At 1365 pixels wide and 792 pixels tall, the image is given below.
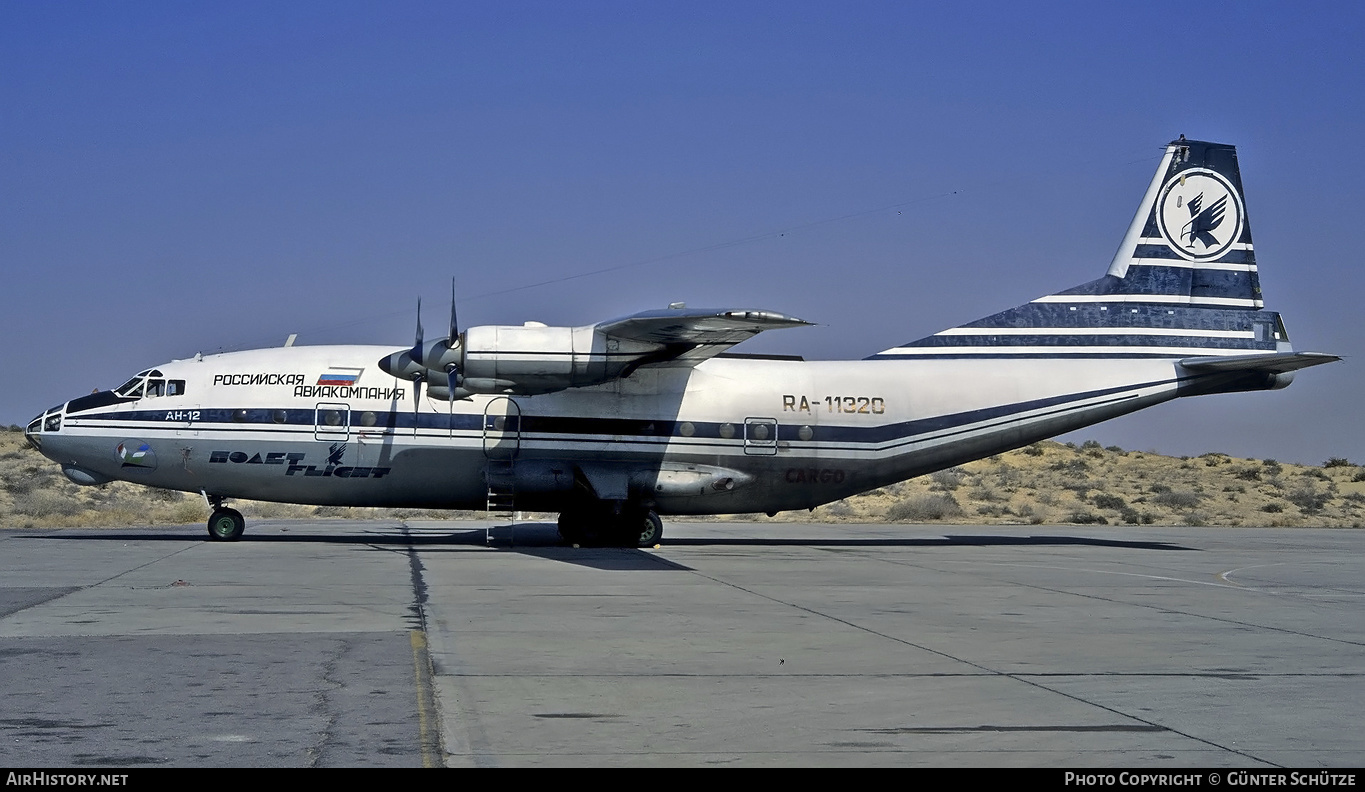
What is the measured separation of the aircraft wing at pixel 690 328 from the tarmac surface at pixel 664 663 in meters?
3.85

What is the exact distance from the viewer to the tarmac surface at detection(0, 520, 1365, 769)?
7.16m

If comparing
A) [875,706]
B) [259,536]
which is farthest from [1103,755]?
[259,536]

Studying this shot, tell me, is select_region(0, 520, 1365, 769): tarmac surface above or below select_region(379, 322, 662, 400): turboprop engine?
below

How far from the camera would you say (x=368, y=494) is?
23.7 m

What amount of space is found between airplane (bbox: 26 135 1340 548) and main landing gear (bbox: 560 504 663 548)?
4 centimetres

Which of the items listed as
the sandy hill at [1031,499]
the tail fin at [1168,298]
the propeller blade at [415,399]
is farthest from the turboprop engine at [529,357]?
the sandy hill at [1031,499]

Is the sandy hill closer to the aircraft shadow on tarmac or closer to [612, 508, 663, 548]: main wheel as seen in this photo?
the aircraft shadow on tarmac

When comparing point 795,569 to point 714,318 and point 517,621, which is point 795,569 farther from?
point 517,621

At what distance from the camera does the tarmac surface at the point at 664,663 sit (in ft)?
23.5

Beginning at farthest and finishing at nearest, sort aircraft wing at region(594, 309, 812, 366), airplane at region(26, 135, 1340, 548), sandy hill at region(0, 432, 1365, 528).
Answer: sandy hill at region(0, 432, 1365, 528), airplane at region(26, 135, 1340, 548), aircraft wing at region(594, 309, 812, 366)

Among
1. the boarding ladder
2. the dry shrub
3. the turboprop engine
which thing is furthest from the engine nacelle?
the dry shrub

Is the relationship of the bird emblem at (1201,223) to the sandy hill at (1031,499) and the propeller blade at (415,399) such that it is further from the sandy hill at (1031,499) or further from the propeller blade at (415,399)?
the propeller blade at (415,399)

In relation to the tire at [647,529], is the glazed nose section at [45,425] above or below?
above

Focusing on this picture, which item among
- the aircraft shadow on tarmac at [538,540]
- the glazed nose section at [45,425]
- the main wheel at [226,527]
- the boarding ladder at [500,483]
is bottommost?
the aircraft shadow on tarmac at [538,540]
